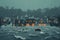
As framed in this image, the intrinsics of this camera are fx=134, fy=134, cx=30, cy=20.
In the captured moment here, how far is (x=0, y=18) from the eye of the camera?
165 cm

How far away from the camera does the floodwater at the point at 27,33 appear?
163 cm

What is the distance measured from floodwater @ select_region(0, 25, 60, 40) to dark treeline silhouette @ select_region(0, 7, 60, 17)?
149 millimetres

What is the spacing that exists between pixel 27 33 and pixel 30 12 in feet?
0.85

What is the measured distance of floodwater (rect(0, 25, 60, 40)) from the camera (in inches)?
64.1

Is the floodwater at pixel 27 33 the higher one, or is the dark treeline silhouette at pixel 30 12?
the dark treeline silhouette at pixel 30 12

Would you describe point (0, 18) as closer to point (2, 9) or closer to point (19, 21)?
point (2, 9)

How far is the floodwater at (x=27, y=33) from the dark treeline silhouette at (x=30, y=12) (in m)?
0.15

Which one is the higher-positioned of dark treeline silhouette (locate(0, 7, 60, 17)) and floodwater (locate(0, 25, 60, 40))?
dark treeline silhouette (locate(0, 7, 60, 17))

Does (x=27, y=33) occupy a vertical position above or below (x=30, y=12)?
below

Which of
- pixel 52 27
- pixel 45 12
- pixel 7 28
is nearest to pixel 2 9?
pixel 7 28

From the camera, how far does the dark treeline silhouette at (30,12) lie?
1.64 meters

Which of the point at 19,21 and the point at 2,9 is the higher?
the point at 2,9

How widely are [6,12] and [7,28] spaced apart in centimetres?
20

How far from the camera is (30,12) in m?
1.65
